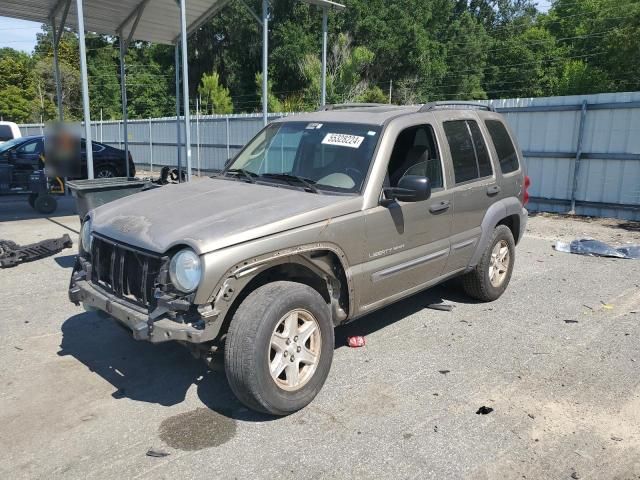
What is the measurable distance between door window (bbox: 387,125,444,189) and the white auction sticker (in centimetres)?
30

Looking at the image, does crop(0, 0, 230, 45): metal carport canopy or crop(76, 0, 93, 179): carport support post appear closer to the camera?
crop(76, 0, 93, 179): carport support post

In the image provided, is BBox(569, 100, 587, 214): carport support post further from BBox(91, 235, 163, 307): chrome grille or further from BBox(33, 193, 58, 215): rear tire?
BBox(33, 193, 58, 215): rear tire

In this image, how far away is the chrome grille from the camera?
3.50m

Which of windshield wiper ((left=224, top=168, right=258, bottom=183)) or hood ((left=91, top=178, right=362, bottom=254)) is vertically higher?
windshield wiper ((left=224, top=168, right=258, bottom=183))

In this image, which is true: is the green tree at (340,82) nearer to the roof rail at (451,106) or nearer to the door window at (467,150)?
the roof rail at (451,106)

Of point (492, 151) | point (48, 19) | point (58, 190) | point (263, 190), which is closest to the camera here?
point (263, 190)

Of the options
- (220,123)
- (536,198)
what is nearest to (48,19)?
(220,123)

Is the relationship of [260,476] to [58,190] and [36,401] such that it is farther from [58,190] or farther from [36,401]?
[58,190]

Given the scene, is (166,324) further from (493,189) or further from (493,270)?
(493,270)

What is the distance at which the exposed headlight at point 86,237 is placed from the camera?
4.16 metres

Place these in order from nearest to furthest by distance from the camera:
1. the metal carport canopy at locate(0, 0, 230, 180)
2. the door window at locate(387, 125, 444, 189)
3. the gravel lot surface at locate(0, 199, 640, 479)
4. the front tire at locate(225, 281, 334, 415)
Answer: the gravel lot surface at locate(0, 199, 640, 479), the front tire at locate(225, 281, 334, 415), the door window at locate(387, 125, 444, 189), the metal carport canopy at locate(0, 0, 230, 180)

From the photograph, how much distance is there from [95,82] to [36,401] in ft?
154

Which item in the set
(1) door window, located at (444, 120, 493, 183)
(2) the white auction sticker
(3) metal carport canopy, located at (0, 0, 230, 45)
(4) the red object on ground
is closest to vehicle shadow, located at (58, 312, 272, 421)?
(4) the red object on ground

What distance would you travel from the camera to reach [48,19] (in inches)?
461
